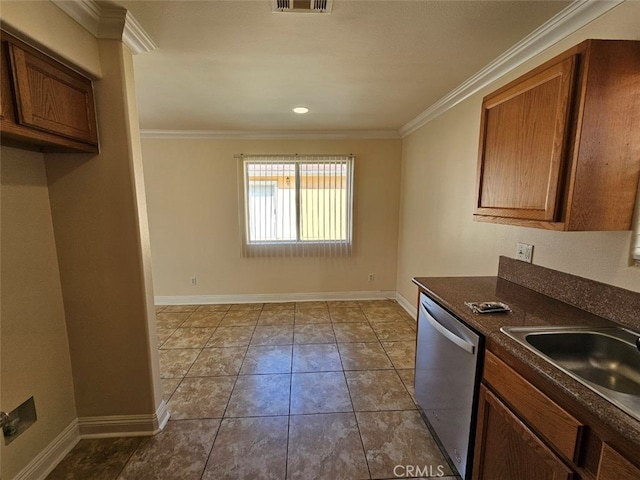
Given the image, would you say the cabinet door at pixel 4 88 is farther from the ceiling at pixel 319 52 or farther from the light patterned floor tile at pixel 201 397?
the light patterned floor tile at pixel 201 397

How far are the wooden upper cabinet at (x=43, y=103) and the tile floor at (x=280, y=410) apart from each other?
5.86 ft

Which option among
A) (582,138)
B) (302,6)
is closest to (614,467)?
(582,138)

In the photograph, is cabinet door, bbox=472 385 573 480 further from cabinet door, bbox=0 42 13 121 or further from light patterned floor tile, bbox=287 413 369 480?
cabinet door, bbox=0 42 13 121

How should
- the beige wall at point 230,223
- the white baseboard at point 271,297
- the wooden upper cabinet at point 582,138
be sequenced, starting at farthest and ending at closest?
the white baseboard at point 271,297 < the beige wall at point 230,223 < the wooden upper cabinet at point 582,138

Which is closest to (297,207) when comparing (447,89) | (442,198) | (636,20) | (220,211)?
(220,211)

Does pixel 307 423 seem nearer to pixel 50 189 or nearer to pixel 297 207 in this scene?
pixel 50 189

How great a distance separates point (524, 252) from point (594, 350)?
720mm

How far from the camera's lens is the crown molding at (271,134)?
3711mm

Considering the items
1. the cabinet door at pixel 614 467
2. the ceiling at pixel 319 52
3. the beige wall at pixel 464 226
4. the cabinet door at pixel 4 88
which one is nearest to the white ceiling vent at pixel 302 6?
the ceiling at pixel 319 52

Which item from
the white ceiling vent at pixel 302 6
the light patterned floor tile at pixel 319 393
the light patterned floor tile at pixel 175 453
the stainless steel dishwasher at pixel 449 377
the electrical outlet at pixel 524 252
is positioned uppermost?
the white ceiling vent at pixel 302 6

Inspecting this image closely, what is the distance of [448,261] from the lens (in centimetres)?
273

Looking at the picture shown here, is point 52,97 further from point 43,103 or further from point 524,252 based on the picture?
point 524,252

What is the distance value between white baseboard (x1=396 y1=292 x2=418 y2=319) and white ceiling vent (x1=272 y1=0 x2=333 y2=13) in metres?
3.11

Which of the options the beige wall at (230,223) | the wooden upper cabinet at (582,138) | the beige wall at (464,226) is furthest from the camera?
the beige wall at (230,223)
